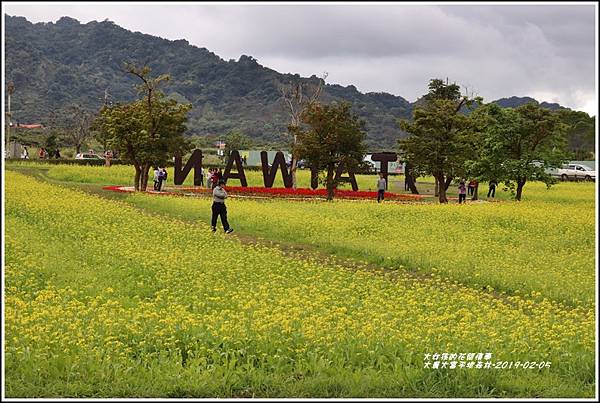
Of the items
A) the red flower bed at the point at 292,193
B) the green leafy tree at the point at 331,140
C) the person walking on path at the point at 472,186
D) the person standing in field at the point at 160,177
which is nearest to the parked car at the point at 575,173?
the person walking on path at the point at 472,186

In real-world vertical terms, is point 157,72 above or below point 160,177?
above

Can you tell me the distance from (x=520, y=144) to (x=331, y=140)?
32.3ft

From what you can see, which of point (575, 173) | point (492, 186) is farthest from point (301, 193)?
point (575, 173)

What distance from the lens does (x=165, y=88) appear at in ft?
558

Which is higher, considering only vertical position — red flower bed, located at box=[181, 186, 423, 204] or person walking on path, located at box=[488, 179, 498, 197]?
person walking on path, located at box=[488, 179, 498, 197]

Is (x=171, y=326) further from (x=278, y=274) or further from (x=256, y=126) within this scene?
(x=256, y=126)

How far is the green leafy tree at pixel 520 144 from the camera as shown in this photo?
36750mm

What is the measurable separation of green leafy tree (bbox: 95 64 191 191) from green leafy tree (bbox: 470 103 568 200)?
51.0 ft

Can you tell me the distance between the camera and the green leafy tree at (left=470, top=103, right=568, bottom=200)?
121ft

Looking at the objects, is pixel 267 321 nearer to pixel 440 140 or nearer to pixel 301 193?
pixel 440 140

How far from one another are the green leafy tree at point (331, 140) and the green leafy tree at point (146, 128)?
7439 mm

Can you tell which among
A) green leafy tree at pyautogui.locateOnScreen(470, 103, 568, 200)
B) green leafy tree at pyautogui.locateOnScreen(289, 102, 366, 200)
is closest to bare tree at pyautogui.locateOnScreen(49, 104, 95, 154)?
green leafy tree at pyautogui.locateOnScreen(289, 102, 366, 200)

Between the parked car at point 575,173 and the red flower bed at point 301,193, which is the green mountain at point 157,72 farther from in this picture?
the red flower bed at point 301,193

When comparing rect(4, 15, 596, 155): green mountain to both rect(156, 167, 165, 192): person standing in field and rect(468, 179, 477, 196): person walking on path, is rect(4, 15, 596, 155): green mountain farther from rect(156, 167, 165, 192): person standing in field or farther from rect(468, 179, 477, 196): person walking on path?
rect(156, 167, 165, 192): person standing in field
